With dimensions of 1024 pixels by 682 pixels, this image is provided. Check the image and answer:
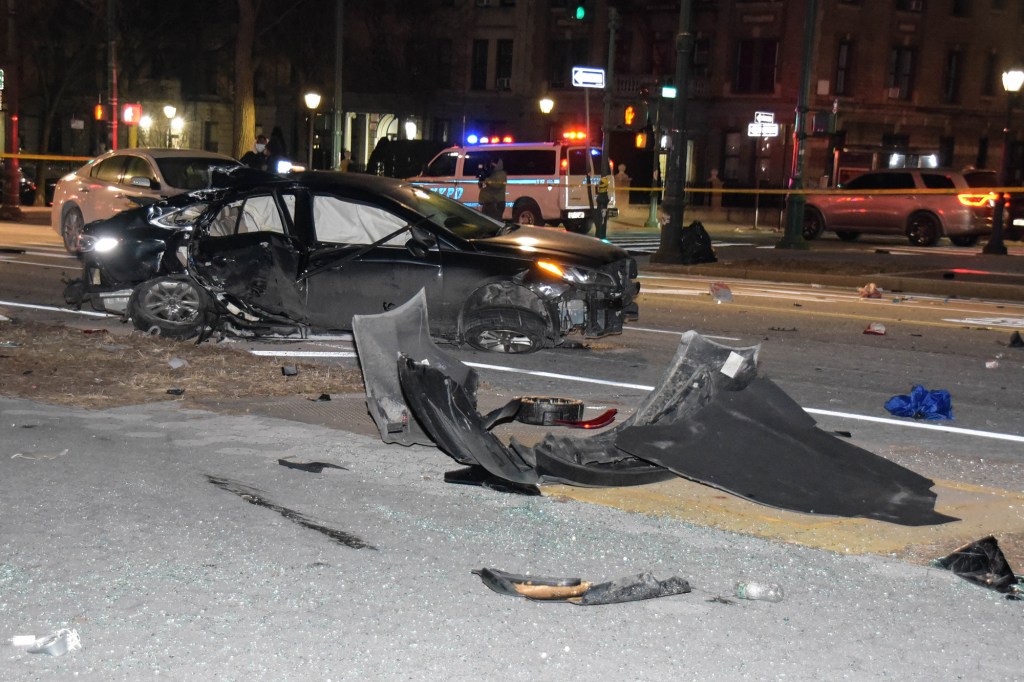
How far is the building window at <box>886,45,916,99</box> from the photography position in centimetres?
5247

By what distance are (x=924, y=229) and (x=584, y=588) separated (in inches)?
1104

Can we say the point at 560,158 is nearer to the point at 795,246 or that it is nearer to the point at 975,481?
the point at 795,246

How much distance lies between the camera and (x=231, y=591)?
5125 millimetres

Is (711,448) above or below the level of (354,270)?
below

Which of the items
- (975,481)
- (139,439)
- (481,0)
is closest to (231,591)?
(139,439)

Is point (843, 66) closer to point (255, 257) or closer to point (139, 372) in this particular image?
point (255, 257)

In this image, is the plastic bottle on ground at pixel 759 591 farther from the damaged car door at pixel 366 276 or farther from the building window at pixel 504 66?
the building window at pixel 504 66

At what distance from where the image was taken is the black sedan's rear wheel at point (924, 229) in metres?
31.0

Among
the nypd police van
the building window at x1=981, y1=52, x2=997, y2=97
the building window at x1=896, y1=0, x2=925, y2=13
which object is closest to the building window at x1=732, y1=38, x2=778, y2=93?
the building window at x1=896, y1=0, x2=925, y2=13

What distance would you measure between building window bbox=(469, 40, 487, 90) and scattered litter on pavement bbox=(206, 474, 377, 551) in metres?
53.4

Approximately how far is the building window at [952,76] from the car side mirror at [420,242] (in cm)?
4732

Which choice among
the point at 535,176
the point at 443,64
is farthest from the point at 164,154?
the point at 443,64

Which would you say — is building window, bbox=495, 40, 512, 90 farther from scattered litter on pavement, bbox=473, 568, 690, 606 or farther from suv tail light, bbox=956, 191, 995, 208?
scattered litter on pavement, bbox=473, 568, 690, 606

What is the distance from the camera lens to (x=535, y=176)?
31500mm
